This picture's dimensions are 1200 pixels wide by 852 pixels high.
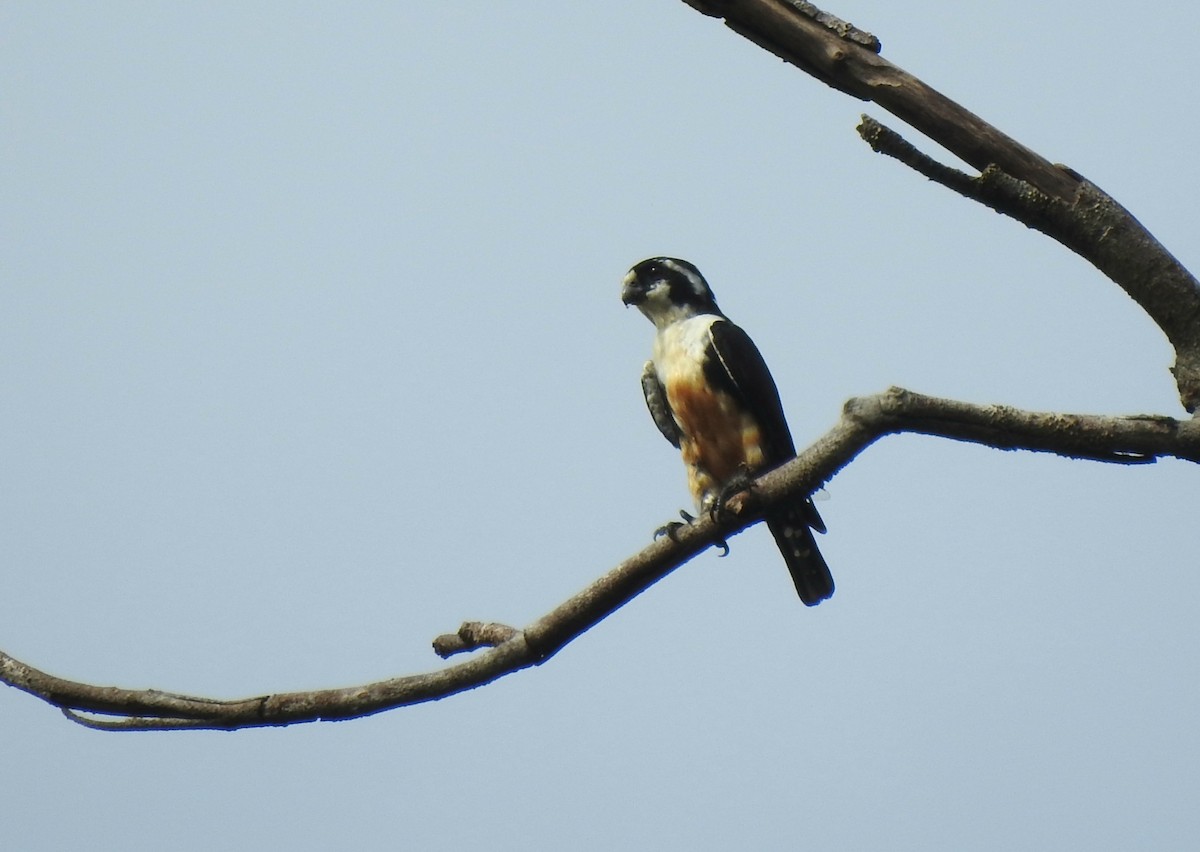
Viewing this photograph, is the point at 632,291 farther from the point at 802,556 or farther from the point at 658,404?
the point at 802,556

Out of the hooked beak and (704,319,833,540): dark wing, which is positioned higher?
the hooked beak

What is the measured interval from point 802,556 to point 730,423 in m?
0.81

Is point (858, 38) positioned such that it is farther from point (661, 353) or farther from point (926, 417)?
point (661, 353)

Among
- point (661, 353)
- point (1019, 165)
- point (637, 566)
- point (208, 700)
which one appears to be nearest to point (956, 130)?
point (1019, 165)

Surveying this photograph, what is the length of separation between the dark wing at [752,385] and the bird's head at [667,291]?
0.74 metres

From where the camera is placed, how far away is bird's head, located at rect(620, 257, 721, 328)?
7406mm

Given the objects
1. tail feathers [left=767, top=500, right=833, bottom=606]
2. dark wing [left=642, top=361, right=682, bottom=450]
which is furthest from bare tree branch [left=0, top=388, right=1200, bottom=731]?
dark wing [left=642, top=361, right=682, bottom=450]

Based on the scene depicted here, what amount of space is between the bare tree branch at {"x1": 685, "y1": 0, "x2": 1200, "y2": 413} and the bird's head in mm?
3647

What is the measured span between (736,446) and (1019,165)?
9.76 ft

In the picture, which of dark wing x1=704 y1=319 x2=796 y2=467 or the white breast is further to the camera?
A: the white breast

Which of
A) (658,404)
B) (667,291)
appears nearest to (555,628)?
(658,404)

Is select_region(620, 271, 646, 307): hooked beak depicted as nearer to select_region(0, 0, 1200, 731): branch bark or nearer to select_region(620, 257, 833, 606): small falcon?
select_region(620, 257, 833, 606): small falcon

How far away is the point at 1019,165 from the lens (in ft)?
12.2

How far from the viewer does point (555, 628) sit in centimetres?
400
